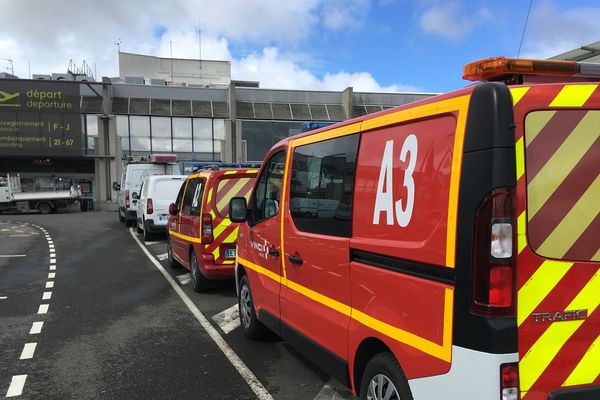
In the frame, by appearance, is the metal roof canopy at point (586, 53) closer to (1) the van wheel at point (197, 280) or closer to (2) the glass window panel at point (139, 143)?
(1) the van wheel at point (197, 280)

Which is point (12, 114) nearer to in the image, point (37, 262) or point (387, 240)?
point (37, 262)

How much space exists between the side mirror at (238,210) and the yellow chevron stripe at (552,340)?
3502mm

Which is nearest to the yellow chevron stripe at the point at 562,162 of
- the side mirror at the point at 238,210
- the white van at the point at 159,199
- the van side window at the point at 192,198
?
the side mirror at the point at 238,210

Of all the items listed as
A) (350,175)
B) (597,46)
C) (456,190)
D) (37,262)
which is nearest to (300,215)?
(350,175)

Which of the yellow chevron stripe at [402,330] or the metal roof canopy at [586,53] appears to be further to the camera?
the metal roof canopy at [586,53]

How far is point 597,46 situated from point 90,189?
A: 109 ft

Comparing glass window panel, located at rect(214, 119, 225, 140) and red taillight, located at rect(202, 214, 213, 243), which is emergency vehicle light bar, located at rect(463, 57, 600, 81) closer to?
red taillight, located at rect(202, 214, 213, 243)

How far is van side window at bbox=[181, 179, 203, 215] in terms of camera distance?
802 centimetres

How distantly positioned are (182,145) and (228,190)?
27.3 meters

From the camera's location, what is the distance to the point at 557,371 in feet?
7.45

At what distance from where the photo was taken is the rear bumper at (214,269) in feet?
24.4

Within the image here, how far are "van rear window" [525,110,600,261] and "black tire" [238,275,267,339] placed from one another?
11.8 ft

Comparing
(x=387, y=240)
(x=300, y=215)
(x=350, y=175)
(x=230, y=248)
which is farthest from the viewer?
(x=230, y=248)

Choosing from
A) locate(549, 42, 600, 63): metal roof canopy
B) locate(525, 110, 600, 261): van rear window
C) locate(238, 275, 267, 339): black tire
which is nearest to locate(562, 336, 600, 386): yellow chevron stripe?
locate(525, 110, 600, 261): van rear window
